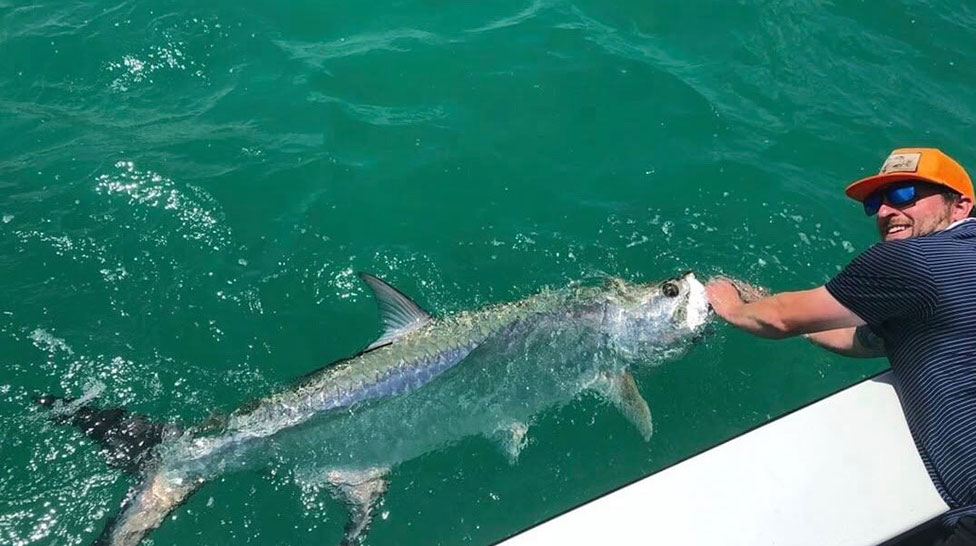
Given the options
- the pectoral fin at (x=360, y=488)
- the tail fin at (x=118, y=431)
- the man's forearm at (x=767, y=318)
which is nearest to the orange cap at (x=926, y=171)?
the man's forearm at (x=767, y=318)

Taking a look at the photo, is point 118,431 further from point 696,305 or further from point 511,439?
point 696,305

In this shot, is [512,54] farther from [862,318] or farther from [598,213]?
[862,318]

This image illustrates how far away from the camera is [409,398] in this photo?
4410 millimetres

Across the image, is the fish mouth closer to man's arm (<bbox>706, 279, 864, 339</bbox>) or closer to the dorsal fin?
man's arm (<bbox>706, 279, 864, 339</bbox>)

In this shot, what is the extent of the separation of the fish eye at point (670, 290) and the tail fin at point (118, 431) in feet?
10.1

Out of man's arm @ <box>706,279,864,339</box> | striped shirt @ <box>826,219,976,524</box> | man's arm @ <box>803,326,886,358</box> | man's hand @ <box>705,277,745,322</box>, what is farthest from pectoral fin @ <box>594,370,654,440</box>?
striped shirt @ <box>826,219,976,524</box>

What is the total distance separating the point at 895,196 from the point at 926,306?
0.61 metres

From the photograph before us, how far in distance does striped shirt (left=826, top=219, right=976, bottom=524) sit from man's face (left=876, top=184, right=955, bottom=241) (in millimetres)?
119

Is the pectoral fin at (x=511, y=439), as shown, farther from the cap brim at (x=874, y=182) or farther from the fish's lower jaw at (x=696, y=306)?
the cap brim at (x=874, y=182)

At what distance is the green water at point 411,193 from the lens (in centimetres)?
466

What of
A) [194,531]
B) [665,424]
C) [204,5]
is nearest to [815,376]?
[665,424]

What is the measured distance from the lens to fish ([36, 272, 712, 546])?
13.6 ft

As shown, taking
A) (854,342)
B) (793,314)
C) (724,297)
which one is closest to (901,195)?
(793,314)

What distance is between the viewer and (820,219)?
6.21 meters
